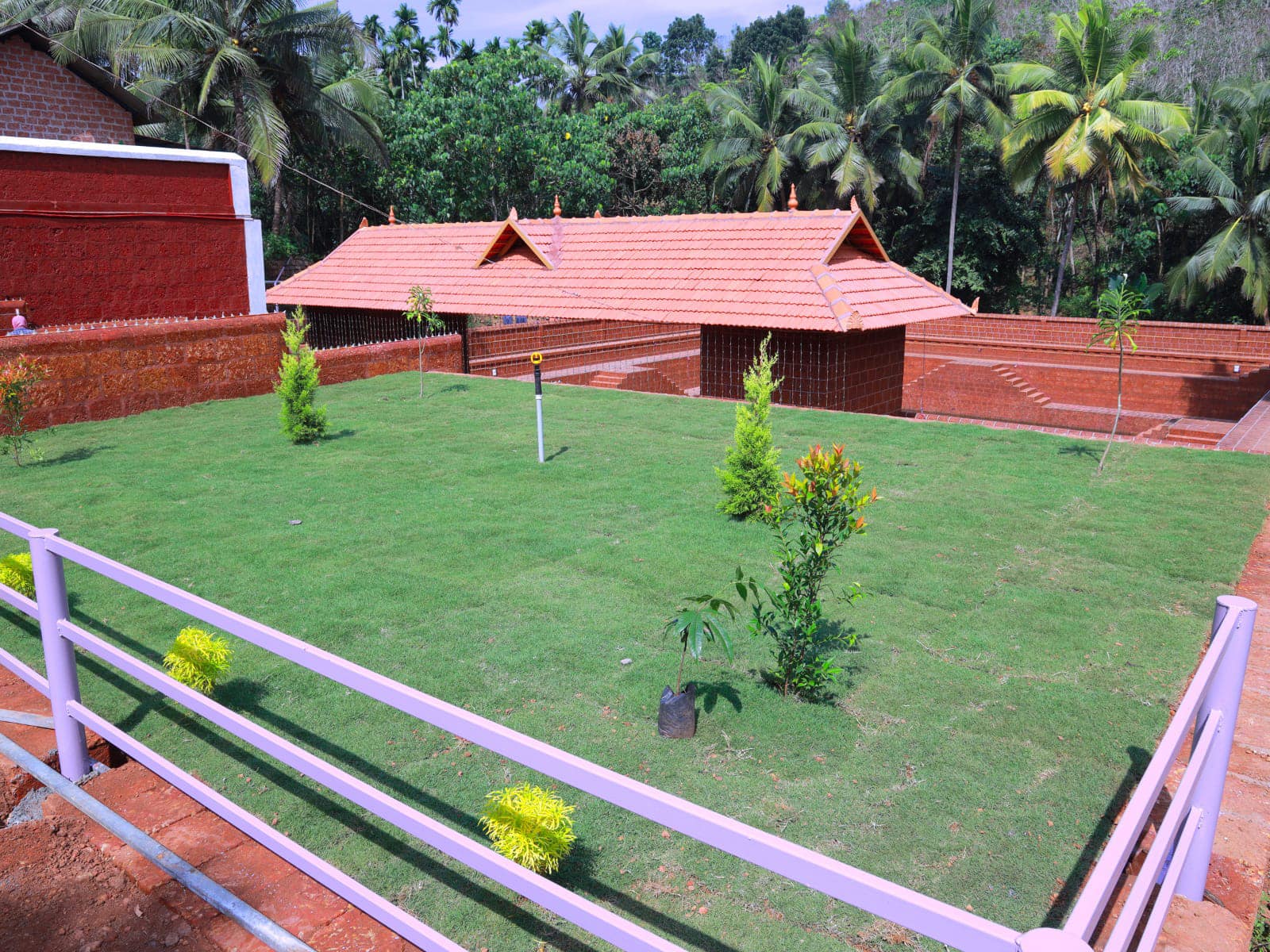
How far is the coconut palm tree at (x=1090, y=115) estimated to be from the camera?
23.8 metres

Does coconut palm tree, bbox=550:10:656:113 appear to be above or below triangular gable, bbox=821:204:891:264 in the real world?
above

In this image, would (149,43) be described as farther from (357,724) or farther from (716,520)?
(357,724)

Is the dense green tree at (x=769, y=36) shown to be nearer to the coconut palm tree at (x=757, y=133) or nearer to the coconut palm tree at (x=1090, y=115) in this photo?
the coconut palm tree at (x=757, y=133)

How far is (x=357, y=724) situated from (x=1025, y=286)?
33526 mm

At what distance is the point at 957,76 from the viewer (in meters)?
29.1

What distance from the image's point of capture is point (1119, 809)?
4012 millimetres

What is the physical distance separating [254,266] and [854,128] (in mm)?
21331

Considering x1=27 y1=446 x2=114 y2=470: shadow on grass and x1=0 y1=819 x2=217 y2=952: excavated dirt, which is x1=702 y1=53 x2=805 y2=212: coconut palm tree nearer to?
x1=27 y1=446 x2=114 y2=470: shadow on grass

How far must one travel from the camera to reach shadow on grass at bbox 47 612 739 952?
3.24 m

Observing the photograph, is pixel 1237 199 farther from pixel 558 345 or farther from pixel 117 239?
pixel 117 239

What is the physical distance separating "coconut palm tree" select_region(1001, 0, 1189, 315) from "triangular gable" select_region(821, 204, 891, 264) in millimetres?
10301

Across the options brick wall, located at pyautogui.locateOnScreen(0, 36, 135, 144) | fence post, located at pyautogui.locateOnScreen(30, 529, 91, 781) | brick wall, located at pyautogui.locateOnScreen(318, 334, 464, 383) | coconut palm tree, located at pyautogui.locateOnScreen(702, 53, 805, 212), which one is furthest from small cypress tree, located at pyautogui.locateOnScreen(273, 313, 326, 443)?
coconut palm tree, located at pyautogui.locateOnScreen(702, 53, 805, 212)

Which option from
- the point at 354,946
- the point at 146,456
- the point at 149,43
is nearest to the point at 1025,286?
the point at 149,43

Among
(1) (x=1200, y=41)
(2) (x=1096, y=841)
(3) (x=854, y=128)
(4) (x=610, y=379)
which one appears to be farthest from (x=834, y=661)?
(1) (x=1200, y=41)
